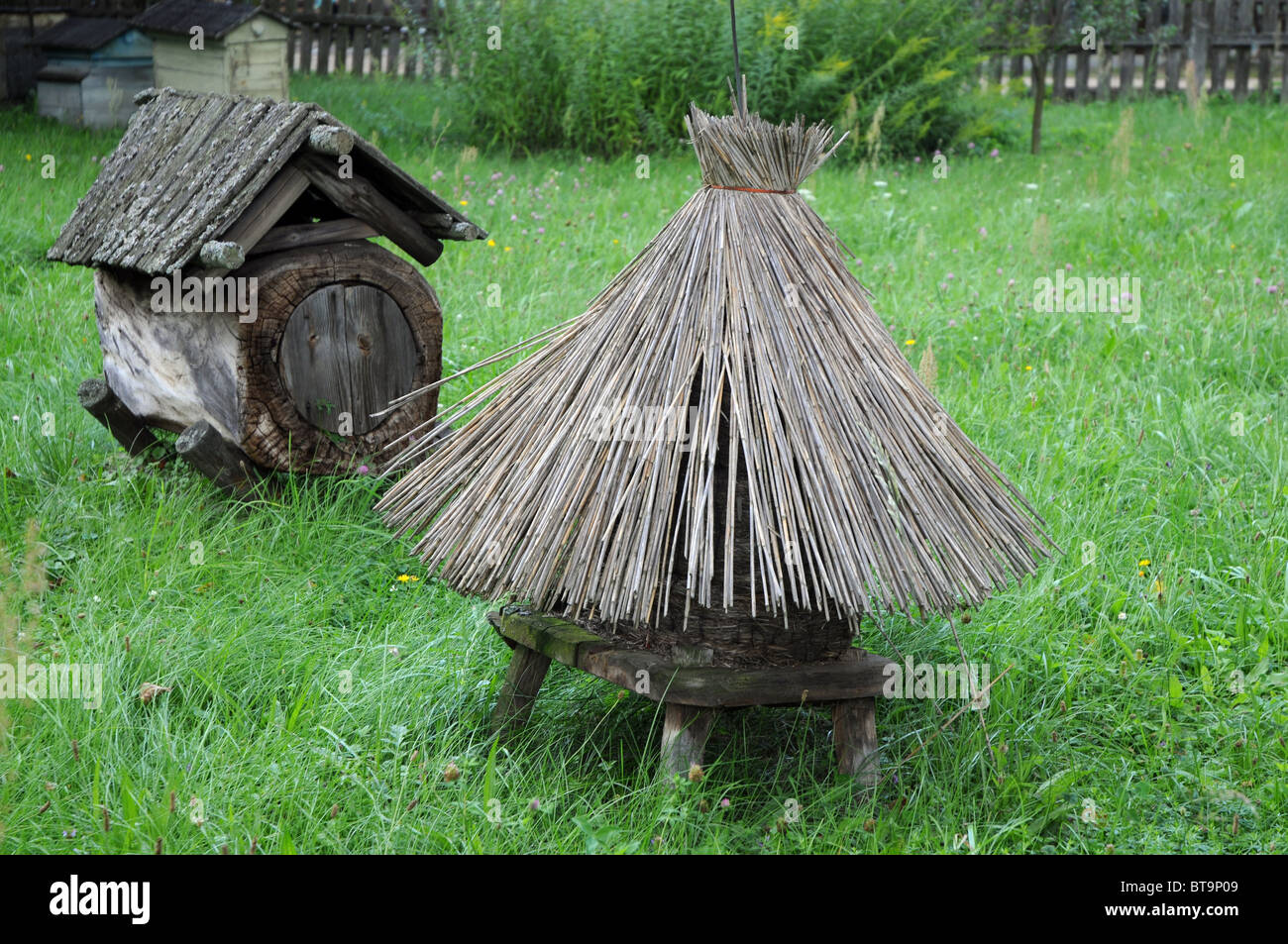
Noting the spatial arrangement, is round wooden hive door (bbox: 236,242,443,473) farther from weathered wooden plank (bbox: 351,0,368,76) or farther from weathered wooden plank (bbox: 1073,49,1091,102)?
weathered wooden plank (bbox: 351,0,368,76)

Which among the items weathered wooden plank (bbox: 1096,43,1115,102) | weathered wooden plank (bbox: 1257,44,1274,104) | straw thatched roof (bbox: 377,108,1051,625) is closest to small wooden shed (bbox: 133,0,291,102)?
straw thatched roof (bbox: 377,108,1051,625)

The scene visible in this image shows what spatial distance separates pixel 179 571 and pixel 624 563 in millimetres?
1890

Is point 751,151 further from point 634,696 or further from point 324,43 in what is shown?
point 324,43

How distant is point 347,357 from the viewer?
14.6 ft

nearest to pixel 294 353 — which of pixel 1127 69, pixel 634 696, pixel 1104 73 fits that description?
pixel 634 696

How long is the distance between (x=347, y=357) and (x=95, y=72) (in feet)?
23.0

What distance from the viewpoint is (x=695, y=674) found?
2.95 m

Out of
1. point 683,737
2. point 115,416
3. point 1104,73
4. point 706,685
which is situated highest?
point 1104,73

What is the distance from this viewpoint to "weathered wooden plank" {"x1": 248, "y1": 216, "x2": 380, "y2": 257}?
14.2 ft

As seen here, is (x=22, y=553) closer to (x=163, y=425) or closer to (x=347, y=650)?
(x=163, y=425)

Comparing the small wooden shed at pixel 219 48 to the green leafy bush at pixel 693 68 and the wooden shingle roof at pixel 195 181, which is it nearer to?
the green leafy bush at pixel 693 68

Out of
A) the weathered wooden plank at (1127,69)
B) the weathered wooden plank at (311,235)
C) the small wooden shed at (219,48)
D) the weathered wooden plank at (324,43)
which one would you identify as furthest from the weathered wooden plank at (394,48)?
the weathered wooden plank at (311,235)

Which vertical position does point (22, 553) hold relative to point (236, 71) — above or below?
below

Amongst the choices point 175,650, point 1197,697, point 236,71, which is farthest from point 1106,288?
point 236,71
